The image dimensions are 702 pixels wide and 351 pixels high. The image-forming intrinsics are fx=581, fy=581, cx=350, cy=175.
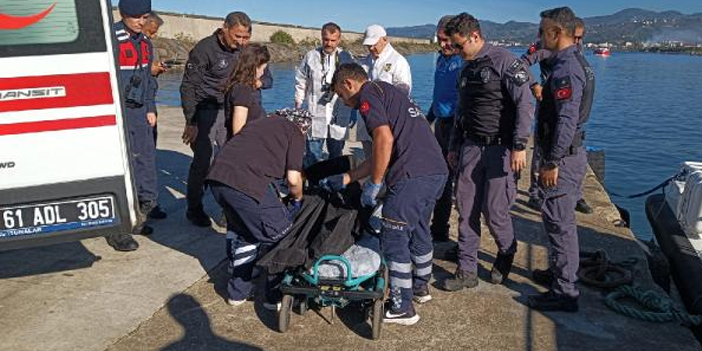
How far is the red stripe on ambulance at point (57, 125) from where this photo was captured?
10.7ft

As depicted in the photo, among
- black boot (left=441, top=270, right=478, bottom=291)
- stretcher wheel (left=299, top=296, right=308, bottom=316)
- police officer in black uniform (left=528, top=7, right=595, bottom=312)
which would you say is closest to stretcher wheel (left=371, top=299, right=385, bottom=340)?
stretcher wheel (left=299, top=296, right=308, bottom=316)

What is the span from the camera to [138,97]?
17.8ft

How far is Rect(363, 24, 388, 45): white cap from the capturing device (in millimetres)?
5684

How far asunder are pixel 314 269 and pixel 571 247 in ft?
5.93

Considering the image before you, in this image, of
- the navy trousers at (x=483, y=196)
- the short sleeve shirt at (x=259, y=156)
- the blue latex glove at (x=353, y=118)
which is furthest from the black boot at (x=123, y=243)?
the navy trousers at (x=483, y=196)

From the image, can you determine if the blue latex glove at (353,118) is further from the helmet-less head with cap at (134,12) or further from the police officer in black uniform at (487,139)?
the helmet-less head with cap at (134,12)

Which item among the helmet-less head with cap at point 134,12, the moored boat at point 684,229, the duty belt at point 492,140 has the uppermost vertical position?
the helmet-less head with cap at point 134,12

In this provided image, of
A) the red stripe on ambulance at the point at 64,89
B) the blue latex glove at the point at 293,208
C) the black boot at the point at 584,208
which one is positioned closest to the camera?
the red stripe on ambulance at the point at 64,89

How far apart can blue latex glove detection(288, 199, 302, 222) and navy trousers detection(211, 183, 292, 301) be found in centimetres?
3

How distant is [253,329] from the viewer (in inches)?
149

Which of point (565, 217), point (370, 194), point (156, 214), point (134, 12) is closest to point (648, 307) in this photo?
point (565, 217)

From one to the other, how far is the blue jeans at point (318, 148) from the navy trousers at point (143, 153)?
1542 mm

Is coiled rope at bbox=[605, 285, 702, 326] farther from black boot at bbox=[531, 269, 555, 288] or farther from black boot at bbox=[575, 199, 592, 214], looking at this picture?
black boot at bbox=[575, 199, 592, 214]

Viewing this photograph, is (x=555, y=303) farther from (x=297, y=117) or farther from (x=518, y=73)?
(x=297, y=117)
